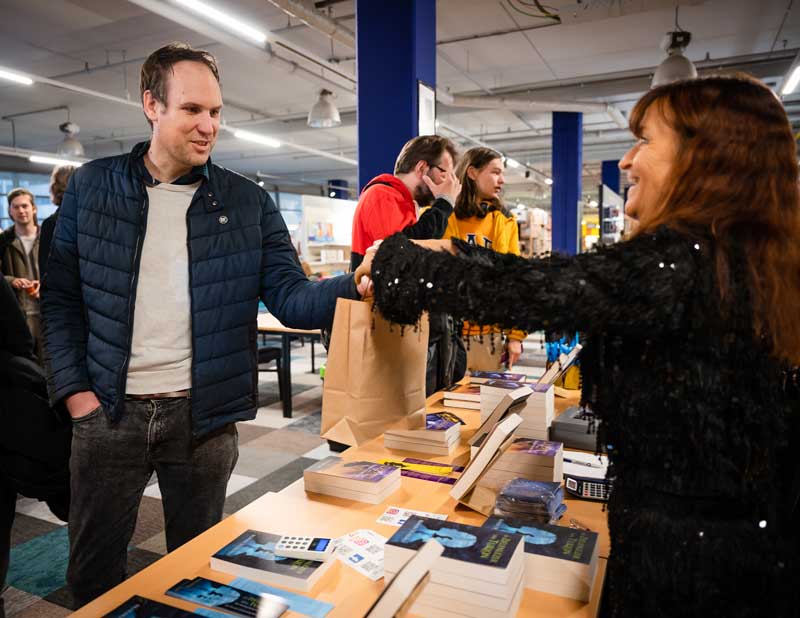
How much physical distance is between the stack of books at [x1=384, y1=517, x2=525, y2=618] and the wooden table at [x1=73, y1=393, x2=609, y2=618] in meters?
0.09

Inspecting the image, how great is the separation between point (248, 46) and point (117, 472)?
6359 millimetres

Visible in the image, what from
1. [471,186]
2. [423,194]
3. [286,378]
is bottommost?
[286,378]

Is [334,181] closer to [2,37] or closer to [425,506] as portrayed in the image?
[2,37]

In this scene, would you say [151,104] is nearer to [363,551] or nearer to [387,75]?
[363,551]

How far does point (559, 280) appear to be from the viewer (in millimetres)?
913

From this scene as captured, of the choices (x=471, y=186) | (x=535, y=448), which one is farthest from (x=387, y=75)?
(x=535, y=448)

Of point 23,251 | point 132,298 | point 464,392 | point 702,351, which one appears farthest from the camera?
point 23,251

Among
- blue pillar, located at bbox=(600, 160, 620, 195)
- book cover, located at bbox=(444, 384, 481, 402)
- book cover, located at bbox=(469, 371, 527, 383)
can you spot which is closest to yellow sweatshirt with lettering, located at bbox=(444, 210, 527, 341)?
book cover, located at bbox=(469, 371, 527, 383)

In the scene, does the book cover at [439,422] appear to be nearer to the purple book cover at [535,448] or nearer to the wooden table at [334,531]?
the wooden table at [334,531]

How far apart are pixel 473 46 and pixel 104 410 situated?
7.65 m

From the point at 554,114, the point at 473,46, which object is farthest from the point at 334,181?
the point at 473,46

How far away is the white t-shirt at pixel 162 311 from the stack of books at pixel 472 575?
0.74 meters

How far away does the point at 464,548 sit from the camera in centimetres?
102

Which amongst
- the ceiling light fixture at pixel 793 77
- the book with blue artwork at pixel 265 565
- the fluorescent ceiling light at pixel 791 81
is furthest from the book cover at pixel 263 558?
the fluorescent ceiling light at pixel 791 81
